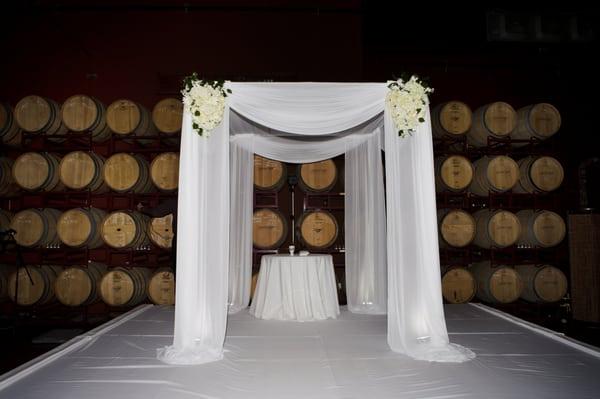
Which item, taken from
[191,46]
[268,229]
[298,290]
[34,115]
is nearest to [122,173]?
[34,115]

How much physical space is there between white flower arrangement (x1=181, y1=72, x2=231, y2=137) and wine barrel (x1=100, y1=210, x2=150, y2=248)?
2.29 m

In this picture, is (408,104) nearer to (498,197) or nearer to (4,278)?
(498,197)

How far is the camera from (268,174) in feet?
15.9

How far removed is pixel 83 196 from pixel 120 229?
902mm

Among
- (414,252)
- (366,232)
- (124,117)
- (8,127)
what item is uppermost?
(124,117)

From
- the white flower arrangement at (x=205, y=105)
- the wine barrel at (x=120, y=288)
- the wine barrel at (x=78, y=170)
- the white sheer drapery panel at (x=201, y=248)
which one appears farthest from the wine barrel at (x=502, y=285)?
the wine barrel at (x=78, y=170)

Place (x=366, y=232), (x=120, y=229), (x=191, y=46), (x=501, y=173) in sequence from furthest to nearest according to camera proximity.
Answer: (x=191, y=46), (x=501, y=173), (x=120, y=229), (x=366, y=232)

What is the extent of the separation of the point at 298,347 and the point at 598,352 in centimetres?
212

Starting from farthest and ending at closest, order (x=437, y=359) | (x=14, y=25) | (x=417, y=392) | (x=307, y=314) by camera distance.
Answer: (x=14, y=25)
(x=307, y=314)
(x=437, y=359)
(x=417, y=392)

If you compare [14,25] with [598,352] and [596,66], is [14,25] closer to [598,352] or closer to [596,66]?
[598,352]

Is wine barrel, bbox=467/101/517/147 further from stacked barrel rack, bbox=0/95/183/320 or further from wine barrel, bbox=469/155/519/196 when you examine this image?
stacked barrel rack, bbox=0/95/183/320

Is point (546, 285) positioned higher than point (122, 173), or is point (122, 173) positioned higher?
point (122, 173)

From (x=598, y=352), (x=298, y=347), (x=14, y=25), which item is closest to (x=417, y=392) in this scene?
(x=298, y=347)

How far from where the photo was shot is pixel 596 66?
5.66m
